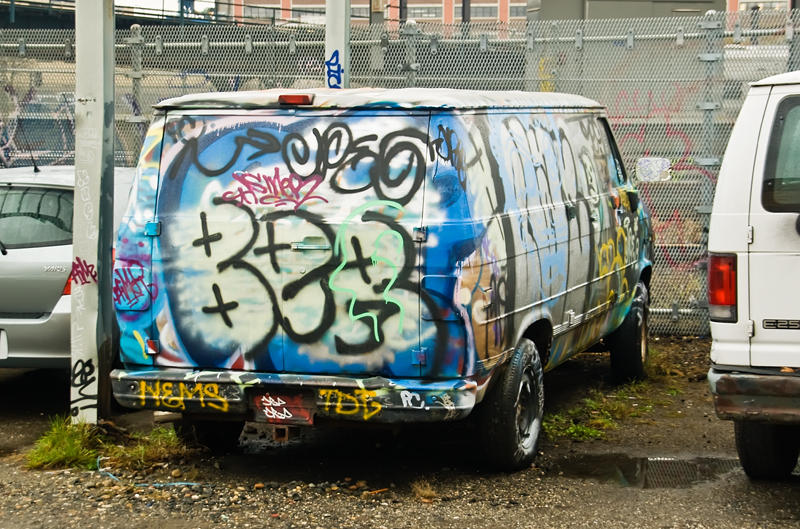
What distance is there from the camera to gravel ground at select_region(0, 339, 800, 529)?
5.72m

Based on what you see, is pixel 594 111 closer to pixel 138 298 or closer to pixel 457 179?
pixel 457 179

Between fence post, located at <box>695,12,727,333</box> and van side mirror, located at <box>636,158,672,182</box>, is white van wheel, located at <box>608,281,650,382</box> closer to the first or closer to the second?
van side mirror, located at <box>636,158,672,182</box>

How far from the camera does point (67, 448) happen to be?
6770mm

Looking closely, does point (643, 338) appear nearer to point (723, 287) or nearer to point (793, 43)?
point (793, 43)

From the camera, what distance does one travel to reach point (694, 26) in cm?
1047

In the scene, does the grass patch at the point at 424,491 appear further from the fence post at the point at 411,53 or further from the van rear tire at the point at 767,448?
the fence post at the point at 411,53

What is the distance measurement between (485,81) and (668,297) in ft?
8.66

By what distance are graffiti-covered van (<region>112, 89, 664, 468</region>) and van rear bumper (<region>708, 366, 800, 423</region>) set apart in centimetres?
115

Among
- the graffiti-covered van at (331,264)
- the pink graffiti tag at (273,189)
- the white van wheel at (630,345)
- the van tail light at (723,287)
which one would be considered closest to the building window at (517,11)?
the white van wheel at (630,345)

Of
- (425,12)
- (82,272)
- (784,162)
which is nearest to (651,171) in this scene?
(784,162)

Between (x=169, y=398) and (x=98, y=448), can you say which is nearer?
(x=169, y=398)

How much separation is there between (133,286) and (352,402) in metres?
1.32

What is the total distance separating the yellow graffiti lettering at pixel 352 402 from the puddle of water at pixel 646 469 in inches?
51.9

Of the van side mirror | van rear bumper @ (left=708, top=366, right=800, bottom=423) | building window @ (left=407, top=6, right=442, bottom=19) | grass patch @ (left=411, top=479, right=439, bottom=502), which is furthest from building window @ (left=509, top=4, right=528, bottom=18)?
van rear bumper @ (left=708, top=366, right=800, bottom=423)
